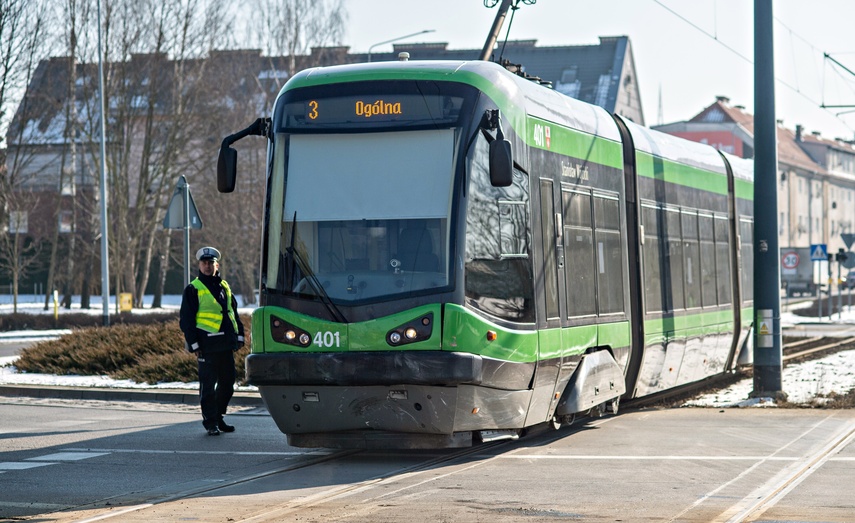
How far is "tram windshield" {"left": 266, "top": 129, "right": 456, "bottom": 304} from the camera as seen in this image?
10.9 meters

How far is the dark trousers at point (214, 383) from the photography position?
13.6m

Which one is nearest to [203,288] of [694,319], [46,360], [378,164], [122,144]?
[378,164]

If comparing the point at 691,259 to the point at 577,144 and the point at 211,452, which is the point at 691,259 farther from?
the point at 211,452

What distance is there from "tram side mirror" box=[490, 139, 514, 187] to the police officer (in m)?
3.68

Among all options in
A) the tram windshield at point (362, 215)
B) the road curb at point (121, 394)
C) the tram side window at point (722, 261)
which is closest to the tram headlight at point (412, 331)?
the tram windshield at point (362, 215)

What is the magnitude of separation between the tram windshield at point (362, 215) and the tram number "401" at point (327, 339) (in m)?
0.26

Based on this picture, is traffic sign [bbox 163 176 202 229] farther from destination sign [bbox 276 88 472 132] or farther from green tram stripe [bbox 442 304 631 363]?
destination sign [bbox 276 88 472 132]

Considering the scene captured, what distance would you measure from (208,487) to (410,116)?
3.32 metres

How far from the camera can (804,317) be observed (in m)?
50.2

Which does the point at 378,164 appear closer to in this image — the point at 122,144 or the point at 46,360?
the point at 46,360

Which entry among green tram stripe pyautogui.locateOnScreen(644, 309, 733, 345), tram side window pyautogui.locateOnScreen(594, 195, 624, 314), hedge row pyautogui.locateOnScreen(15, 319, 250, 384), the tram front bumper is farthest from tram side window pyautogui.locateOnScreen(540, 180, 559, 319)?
hedge row pyautogui.locateOnScreen(15, 319, 250, 384)

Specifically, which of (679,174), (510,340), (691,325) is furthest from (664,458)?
(679,174)

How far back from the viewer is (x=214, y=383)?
13.7 metres

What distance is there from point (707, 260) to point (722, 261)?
3.12ft
